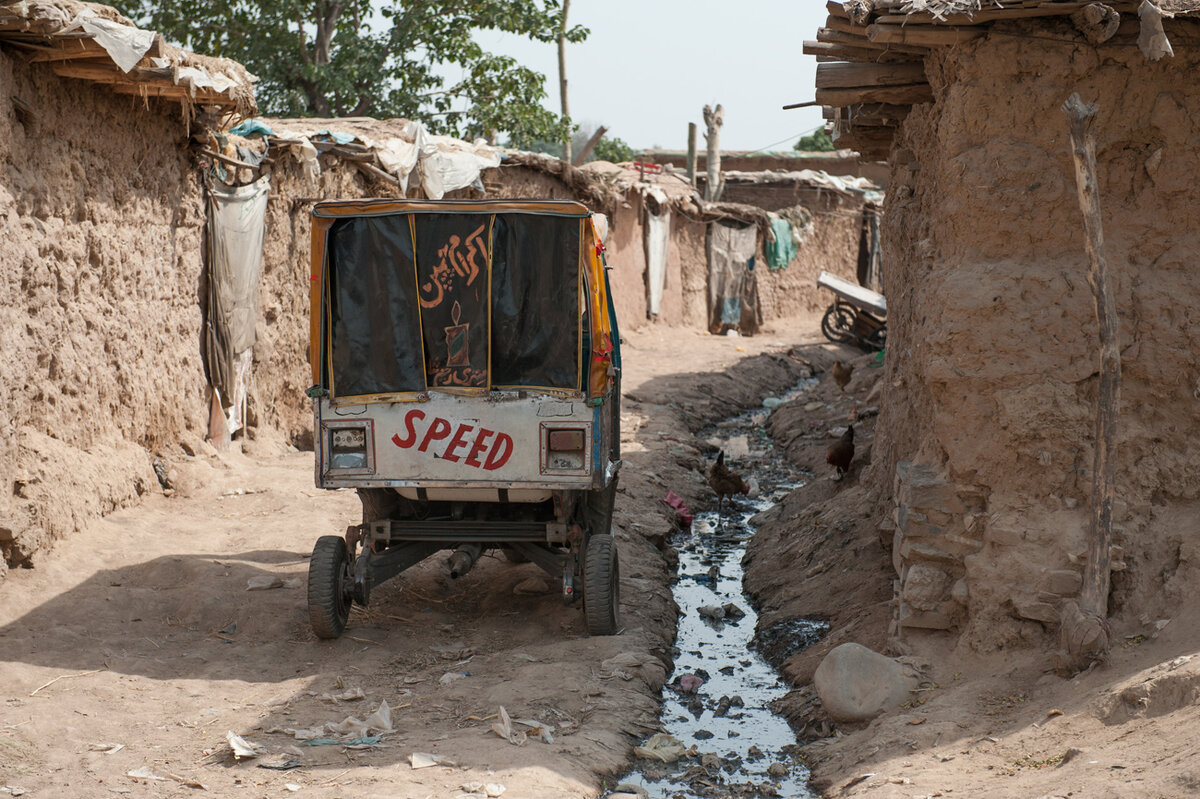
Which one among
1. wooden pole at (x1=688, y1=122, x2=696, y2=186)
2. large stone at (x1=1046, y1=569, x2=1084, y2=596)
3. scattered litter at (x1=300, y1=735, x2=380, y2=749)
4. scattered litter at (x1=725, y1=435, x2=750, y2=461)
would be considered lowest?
scattered litter at (x1=725, y1=435, x2=750, y2=461)

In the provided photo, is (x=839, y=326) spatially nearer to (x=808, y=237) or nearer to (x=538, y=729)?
(x=808, y=237)

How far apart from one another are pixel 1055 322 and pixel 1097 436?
64cm

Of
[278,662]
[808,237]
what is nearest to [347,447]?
[278,662]

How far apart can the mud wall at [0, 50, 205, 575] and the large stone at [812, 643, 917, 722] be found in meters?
4.79

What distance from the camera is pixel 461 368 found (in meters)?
6.01

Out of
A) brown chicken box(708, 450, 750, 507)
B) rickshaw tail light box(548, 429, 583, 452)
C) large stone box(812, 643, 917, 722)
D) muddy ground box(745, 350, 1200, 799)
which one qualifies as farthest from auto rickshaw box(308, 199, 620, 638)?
brown chicken box(708, 450, 750, 507)

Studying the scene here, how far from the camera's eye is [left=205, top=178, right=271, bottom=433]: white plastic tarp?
9.27m

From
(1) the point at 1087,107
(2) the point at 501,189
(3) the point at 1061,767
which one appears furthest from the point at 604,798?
(2) the point at 501,189

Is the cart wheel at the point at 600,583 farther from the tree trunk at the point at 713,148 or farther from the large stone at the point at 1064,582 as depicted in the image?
the tree trunk at the point at 713,148

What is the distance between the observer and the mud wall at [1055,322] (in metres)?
5.15

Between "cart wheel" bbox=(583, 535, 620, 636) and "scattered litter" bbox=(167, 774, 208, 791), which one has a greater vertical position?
"cart wheel" bbox=(583, 535, 620, 636)

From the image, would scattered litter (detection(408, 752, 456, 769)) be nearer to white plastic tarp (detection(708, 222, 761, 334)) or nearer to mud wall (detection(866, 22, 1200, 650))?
mud wall (detection(866, 22, 1200, 650))

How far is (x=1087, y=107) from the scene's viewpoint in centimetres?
474

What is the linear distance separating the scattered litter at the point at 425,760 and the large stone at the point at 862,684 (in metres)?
1.95
